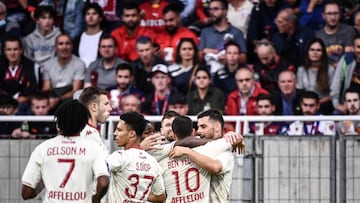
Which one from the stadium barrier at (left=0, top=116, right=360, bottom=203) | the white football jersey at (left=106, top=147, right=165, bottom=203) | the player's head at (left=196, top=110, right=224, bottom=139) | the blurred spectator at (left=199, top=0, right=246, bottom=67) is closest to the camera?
the white football jersey at (left=106, top=147, right=165, bottom=203)

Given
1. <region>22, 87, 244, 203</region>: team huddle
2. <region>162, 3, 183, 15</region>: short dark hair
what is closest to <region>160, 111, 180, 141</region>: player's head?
<region>22, 87, 244, 203</region>: team huddle

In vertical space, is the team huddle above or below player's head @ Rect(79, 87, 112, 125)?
below

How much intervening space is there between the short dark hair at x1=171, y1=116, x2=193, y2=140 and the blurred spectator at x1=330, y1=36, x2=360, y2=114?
5.99 metres

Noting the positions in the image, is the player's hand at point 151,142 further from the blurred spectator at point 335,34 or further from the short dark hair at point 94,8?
the short dark hair at point 94,8

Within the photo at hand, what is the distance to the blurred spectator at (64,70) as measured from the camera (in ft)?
66.1

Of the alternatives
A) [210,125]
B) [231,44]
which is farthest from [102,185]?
[231,44]

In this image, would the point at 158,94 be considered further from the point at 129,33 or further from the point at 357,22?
the point at 357,22

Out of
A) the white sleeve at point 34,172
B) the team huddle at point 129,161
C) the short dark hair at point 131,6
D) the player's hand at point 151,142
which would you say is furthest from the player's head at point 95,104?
the short dark hair at point 131,6

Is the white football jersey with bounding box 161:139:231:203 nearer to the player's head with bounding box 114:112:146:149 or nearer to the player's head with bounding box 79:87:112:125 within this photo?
the player's head with bounding box 79:87:112:125

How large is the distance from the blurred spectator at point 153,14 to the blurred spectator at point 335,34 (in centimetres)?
259

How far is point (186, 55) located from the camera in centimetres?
1980

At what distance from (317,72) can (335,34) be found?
800 millimetres

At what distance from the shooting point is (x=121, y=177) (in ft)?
41.5

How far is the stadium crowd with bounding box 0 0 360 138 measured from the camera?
63.0 feet
